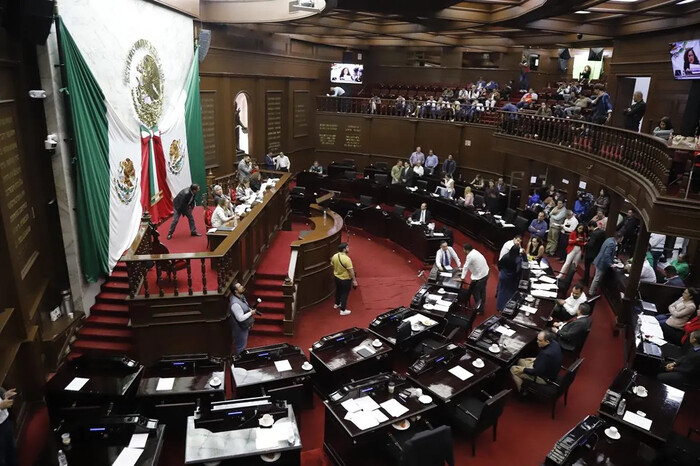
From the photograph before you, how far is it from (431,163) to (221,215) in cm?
1033

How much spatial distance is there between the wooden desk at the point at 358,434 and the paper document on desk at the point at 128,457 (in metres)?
1.99

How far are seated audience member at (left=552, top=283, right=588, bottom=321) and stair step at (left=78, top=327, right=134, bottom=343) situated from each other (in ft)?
23.3

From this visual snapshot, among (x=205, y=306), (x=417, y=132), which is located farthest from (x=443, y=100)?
(x=205, y=306)

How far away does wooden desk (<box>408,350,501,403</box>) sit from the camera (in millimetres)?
5922

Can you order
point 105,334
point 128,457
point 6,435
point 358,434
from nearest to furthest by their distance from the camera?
1. point 128,457
2. point 6,435
3. point 358,434
4. point 105,334

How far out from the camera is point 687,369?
6320 millimetres

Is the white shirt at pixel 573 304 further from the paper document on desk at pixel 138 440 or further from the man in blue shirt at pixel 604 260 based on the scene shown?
the paper document on desk at pixel 138 440

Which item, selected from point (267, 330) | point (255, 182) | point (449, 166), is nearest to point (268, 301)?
point (267, 330)

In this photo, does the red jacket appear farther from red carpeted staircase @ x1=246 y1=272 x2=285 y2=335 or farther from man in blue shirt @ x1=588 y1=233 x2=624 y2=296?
red carpeted staircase @ x1=246 y1=272 x2=285 y2=335

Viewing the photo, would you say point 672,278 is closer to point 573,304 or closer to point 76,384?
point 573,304

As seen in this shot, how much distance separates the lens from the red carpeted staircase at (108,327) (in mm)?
7750

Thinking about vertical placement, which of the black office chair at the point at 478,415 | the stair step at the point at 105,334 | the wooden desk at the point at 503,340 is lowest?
the stair step at the point at 105,334

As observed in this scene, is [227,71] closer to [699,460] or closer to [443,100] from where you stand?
[443,100]

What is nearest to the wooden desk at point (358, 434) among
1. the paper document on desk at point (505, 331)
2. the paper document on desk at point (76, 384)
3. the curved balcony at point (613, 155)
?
the paper document on desk at point (505, 331)
